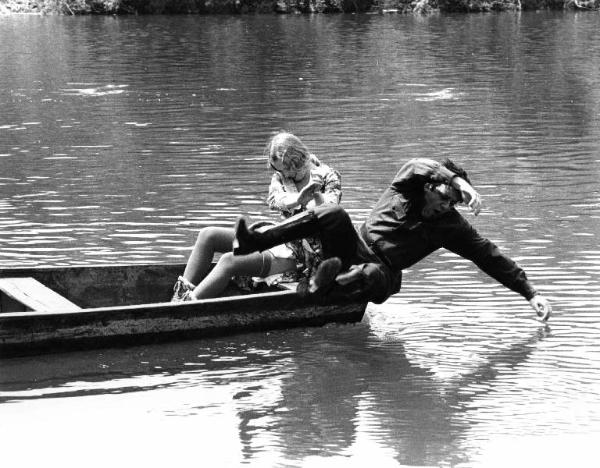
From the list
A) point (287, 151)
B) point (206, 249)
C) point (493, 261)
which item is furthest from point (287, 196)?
point (493, 261)

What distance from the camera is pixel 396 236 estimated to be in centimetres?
843

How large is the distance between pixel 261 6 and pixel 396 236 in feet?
153

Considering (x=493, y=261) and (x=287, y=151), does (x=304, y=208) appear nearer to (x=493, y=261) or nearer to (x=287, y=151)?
(x=287, y=151)

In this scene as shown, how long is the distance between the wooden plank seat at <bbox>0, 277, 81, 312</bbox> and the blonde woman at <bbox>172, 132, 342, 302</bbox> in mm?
855

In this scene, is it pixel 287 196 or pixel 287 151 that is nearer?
pixel 287 151

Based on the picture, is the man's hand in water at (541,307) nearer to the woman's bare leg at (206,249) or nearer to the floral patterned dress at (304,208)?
the floral patterned dress at (304,208)

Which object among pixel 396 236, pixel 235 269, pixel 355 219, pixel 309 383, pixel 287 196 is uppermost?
pixel 287 196

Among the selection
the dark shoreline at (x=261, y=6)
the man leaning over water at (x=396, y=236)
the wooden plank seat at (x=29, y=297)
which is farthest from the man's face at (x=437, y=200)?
the dark shoreline at (x=261, y=6)

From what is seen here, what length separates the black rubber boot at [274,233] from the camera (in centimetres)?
791

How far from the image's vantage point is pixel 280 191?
8.48m

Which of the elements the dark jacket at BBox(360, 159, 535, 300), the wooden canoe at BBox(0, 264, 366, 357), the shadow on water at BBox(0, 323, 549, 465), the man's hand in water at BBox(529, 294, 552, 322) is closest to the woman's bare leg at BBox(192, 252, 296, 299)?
the wooden canoe at BBox(0, 264, 366, 357)

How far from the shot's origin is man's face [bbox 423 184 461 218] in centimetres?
831

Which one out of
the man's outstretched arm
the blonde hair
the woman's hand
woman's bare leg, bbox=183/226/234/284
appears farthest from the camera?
woman's bare leg, bbox=183/226/234/284

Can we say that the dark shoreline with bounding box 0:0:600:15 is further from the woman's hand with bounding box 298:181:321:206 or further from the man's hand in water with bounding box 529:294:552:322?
the woman's hand with bounding box 298:181:321:206
